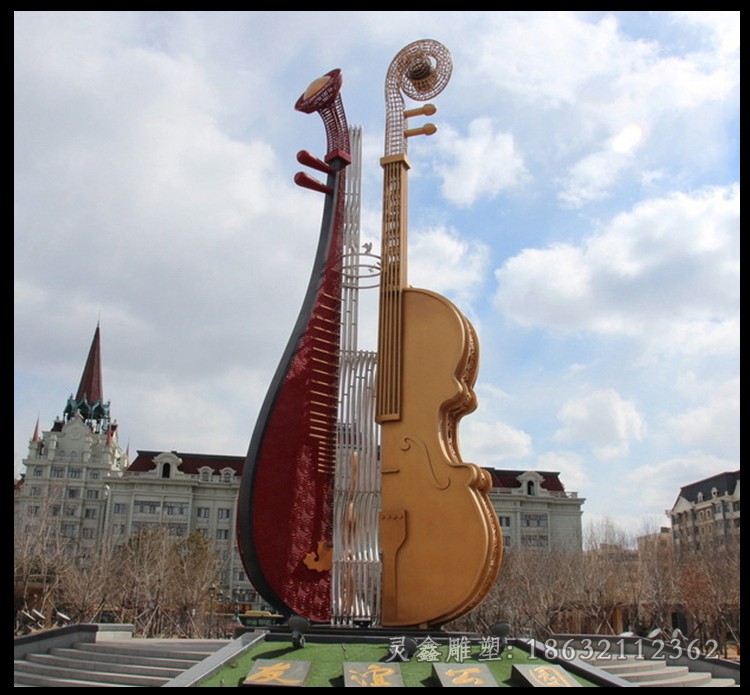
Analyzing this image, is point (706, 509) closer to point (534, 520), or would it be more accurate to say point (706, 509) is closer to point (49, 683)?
point (534, 520)

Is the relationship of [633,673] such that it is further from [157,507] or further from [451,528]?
[157,507]

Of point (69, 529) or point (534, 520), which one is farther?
point (534, 520)

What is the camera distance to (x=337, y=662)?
8.88 m

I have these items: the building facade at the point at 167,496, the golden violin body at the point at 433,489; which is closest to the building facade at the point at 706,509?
the building facade at the point at 167,496

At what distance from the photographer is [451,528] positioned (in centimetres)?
1050

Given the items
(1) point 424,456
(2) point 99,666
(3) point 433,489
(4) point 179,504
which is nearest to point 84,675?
(2) point 99,666

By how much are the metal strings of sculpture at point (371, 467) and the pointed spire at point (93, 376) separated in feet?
146

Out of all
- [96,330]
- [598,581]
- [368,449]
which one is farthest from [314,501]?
[96,330]

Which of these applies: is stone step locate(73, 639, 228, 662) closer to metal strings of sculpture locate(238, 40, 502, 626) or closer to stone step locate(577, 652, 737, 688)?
metal strings of sculpture locate(238, 40, 502, 626)

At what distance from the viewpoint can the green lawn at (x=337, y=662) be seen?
814 cm

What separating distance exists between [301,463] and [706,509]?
46.3 metres

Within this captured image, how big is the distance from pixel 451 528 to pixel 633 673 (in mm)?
3010

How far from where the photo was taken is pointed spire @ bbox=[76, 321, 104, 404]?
53094 mm
